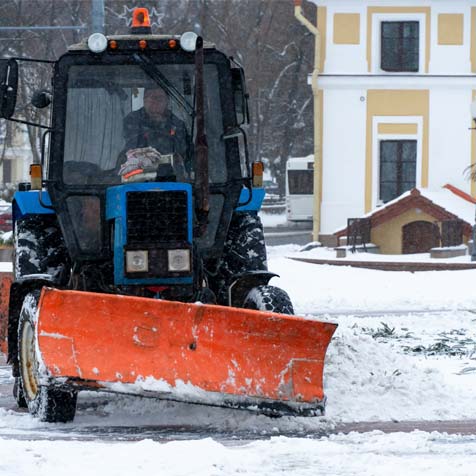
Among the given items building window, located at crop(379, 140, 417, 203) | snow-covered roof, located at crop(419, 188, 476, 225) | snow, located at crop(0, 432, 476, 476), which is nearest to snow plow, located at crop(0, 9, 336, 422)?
snow, located at crop(0, 432, 476, 476)

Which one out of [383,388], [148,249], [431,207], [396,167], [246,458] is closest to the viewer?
[246,458]

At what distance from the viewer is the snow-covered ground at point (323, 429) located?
6621mm

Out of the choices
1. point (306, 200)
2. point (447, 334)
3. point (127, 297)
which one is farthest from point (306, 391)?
point (306, 200)

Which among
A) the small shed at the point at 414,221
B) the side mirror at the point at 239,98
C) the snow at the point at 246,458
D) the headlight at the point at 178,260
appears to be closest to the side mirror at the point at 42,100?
the side mirror at the point at 239,98

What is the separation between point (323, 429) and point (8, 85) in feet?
9.82

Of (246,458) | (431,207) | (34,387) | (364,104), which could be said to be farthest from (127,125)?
(364,104)

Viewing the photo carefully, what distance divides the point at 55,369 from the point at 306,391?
1.46 m

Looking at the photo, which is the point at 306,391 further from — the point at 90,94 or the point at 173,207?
the point at 90,94

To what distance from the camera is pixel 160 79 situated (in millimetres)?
9523

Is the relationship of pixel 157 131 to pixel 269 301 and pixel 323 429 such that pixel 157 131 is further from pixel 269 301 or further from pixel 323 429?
pixel 323 429

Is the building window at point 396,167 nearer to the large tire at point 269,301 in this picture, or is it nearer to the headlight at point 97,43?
the headlight at point 97,43

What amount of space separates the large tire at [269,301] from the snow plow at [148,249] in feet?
0.04

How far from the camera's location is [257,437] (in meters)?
7.85

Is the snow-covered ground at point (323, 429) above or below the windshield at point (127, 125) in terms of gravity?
below
